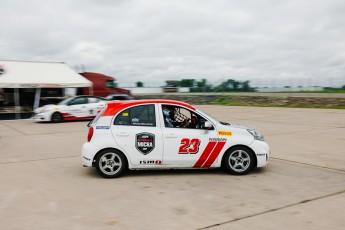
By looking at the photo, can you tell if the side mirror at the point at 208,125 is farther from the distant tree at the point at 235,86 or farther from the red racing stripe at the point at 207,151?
the distant tree at the point at 235,86

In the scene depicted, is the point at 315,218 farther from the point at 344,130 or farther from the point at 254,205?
the point at 344,130

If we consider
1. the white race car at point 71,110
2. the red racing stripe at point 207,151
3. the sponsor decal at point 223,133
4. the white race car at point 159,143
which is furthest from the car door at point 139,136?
the white race car at point 71,110

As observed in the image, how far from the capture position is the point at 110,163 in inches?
259

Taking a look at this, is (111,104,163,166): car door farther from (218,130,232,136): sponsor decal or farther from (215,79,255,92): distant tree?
(215,79,255,92): distant tree

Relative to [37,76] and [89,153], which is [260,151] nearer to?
[89,153]

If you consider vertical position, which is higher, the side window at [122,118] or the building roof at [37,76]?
the building roof at [37,76]

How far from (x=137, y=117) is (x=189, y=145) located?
3.62 ft

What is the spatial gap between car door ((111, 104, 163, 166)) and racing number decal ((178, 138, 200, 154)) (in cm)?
39

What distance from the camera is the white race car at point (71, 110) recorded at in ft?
61.2

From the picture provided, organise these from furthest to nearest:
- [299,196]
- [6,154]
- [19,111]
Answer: [19,111]
[6,154]
[299,196]

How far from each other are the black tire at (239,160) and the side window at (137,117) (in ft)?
5.07

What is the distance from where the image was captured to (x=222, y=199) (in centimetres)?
522

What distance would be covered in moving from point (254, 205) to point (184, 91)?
4928cm

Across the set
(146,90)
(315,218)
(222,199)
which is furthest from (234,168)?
(146,90)
